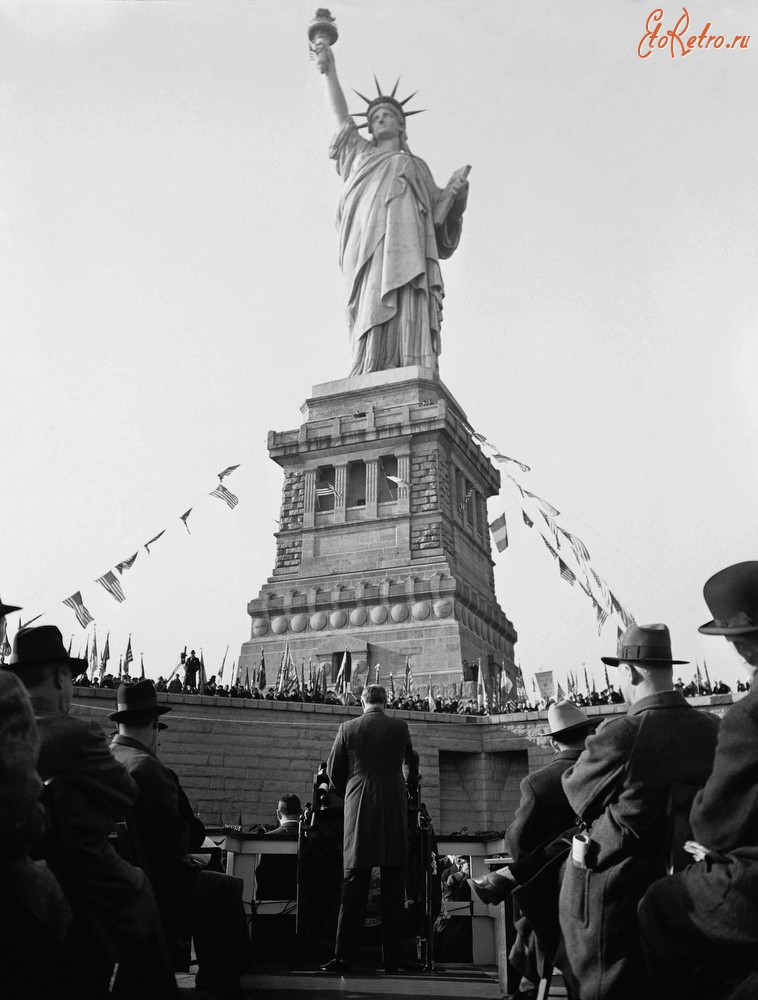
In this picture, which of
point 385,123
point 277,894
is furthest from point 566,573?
→ point 385,123

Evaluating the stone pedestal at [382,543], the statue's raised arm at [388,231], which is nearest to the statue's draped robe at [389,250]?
the statue's raised arm at [388,231]

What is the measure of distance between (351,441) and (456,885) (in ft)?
89.7

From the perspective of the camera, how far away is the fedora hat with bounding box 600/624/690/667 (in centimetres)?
454

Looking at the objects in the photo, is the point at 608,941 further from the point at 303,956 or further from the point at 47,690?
the point at 303,956

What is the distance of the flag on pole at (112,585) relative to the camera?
83.0 feet

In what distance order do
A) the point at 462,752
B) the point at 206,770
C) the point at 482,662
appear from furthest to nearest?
the point at 482,662 < the point at 462,752 < the point at 206,770

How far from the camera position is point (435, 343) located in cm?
4022

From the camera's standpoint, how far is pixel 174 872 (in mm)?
5242

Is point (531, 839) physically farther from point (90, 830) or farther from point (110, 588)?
point (110, 588)

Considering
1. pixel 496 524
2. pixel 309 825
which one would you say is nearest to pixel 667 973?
pixel 309 825

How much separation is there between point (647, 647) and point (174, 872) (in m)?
2.80

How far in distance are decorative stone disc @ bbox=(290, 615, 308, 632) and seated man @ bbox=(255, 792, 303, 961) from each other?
23.3m

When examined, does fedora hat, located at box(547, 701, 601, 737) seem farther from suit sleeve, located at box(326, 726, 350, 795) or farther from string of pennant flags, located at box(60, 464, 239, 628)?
string of pennant flags, located at box(60, 464, 239, 628)

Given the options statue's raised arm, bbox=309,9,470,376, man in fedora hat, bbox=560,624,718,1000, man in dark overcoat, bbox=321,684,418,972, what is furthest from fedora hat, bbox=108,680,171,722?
statue's raised arm, bbox=309,9,470,376
